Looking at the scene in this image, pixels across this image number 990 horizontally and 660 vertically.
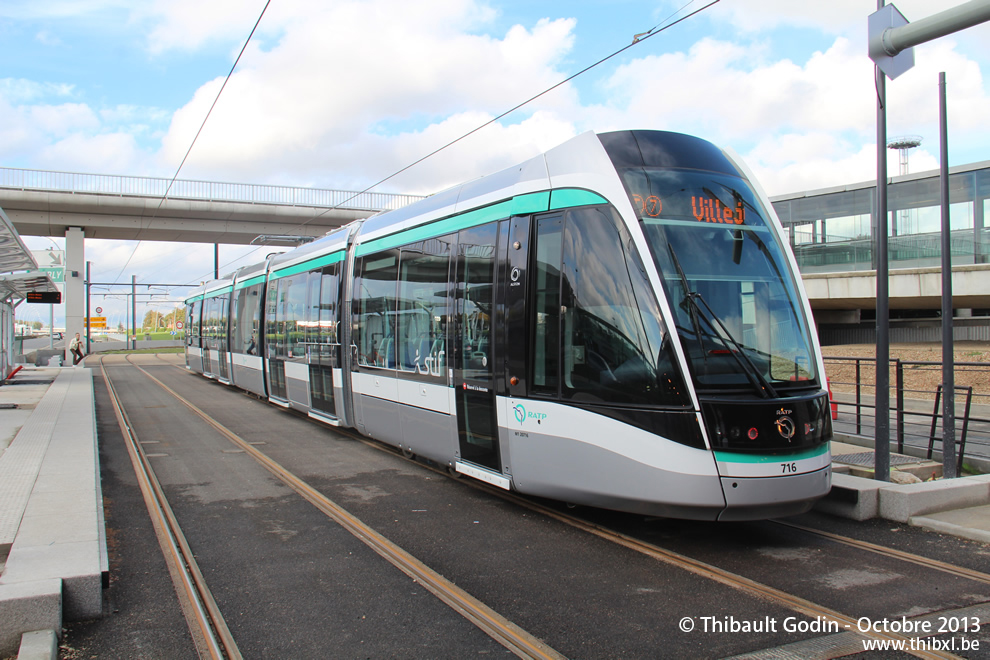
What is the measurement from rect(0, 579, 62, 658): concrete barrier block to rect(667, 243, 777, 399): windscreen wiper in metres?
4.74

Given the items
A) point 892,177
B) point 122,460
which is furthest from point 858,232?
point 122,460

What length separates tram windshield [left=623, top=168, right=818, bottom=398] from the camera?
17.9 feet

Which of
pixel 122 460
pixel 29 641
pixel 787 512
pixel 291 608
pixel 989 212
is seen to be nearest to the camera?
pixel 29 641

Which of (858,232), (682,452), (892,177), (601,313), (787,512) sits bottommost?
(787,512)

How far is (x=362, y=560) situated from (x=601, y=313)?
9.29 ft

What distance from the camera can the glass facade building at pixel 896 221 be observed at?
799 inches

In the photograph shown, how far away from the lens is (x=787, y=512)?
554 centimetres

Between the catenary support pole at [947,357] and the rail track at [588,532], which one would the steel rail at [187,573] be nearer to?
the rail track at [588,532]

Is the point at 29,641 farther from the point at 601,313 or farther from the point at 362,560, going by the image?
the point at 601,313

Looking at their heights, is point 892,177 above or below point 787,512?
above

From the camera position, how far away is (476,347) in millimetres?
7262

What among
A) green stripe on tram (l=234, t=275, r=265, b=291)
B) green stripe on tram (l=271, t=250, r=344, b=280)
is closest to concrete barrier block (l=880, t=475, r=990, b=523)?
green stripe on tram (l=271, t=250, r=344, b=280)

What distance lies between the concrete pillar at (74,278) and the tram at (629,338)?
1365 inches

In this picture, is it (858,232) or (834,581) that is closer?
(834,581)
